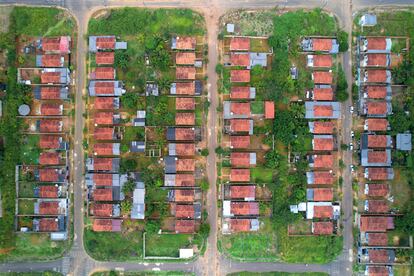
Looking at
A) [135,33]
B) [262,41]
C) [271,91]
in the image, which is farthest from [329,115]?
[135,33]

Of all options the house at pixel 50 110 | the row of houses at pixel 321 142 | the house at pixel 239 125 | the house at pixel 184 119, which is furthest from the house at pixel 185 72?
the house at pixel 50 110

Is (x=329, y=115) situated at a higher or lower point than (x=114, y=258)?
higher

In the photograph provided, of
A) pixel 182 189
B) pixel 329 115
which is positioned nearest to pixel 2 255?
pixel 182 189

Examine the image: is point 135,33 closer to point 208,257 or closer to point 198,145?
point 198,145

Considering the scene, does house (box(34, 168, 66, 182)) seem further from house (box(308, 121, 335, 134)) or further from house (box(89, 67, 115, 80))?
house (box(308, 121, 335, 134))

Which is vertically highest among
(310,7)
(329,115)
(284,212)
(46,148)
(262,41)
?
(310,7)

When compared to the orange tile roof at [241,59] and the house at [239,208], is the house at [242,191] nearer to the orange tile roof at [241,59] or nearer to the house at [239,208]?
the house at [239,208]

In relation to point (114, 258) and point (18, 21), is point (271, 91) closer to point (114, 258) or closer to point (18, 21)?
point (114, 258)
